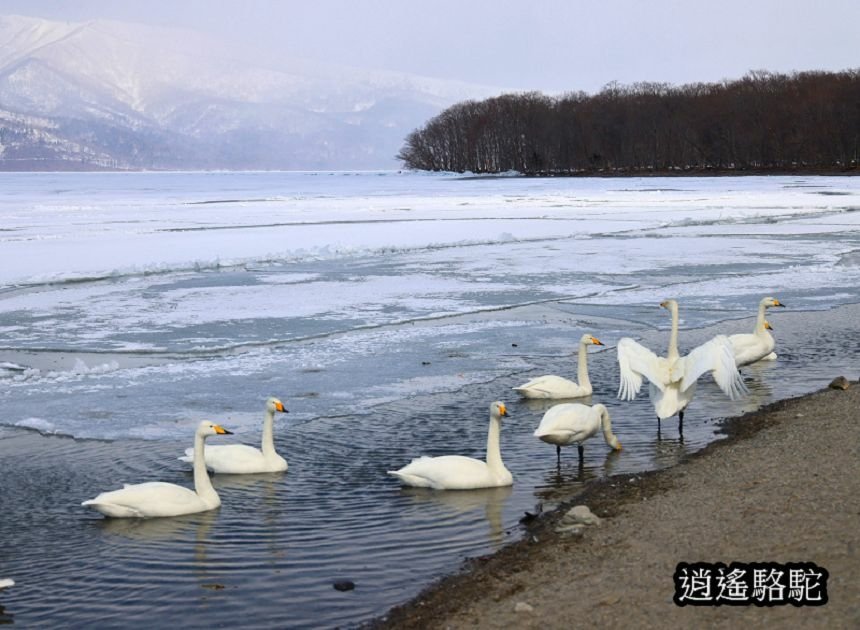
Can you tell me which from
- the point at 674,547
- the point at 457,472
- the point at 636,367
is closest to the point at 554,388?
the point at 636,367

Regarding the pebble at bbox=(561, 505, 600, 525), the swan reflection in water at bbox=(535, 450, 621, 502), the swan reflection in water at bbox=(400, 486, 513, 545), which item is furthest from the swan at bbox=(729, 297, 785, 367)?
the pebble at bbox=(561, 505, 600, 525)

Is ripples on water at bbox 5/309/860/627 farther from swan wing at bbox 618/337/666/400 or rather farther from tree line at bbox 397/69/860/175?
tree line at bbox 397/69/860/175

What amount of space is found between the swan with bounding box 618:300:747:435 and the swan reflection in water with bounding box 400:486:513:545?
156 cm

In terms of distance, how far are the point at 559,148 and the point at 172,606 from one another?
381 feet

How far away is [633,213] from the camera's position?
36.2 meters

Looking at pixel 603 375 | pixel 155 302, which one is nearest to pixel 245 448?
pixel 603 375

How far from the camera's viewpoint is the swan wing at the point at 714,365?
A: 803 centimetres

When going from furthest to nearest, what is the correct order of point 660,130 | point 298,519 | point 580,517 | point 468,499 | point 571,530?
point 660,130
point 468,499
point 298,519
point 580,517
point 571,530

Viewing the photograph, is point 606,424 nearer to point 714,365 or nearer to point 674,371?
point 674,371

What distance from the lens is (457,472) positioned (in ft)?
22.8

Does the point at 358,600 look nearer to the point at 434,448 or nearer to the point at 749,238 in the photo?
the point at 434,448

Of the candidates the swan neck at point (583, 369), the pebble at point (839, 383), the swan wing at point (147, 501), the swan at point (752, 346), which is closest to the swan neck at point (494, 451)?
the swan wing at point (147, 501)

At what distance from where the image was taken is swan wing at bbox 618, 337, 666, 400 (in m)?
8.09

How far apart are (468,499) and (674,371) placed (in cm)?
210
